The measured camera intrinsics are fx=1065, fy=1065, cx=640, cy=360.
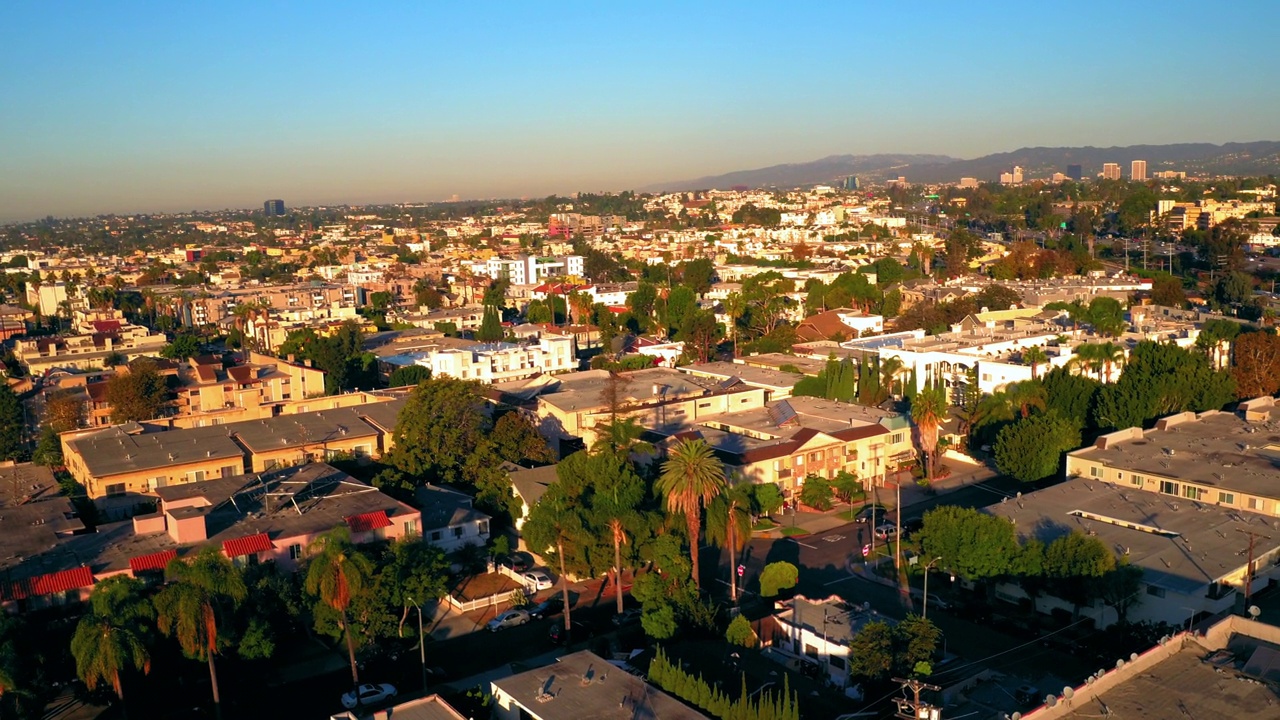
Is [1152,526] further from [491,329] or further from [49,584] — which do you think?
[491,329]

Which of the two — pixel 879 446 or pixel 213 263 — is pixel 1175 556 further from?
pixel 213 263

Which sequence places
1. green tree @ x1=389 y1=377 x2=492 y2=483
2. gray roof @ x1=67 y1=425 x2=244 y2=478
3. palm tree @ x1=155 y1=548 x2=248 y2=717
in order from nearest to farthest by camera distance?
palm tree @ x1=155 y1=548 x2=248 y2=717 < gray roof @ x1=67 y1=425 x2=244 y2=478 < green tree @ x1=389 y1=377 x2=492 y2=483

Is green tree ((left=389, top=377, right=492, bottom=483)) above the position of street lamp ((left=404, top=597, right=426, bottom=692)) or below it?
above

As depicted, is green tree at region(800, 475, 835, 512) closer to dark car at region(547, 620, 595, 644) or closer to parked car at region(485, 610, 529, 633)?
dark car at region(547, 620, 595, 644)

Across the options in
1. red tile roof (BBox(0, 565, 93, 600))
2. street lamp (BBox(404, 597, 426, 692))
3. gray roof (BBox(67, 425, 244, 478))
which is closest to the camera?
street lamp (BBox(404, 597, 426, 692))

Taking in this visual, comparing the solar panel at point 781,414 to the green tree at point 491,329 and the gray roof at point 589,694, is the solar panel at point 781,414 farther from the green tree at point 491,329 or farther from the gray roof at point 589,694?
the green tree at point 491,329

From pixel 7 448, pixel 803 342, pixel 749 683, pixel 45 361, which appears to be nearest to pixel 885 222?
pixel 803 342

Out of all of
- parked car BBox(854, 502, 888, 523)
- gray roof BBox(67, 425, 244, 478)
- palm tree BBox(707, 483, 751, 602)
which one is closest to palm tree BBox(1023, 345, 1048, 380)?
parked car BBox(854, 502, 888, 523)

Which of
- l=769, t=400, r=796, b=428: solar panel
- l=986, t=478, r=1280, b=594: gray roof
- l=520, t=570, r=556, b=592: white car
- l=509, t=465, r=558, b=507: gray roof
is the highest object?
l=509, t=465, r=558, b=507: gray roof

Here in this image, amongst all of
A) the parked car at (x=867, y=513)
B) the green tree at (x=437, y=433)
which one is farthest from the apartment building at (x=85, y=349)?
the parked car at (x=867, y=513)
